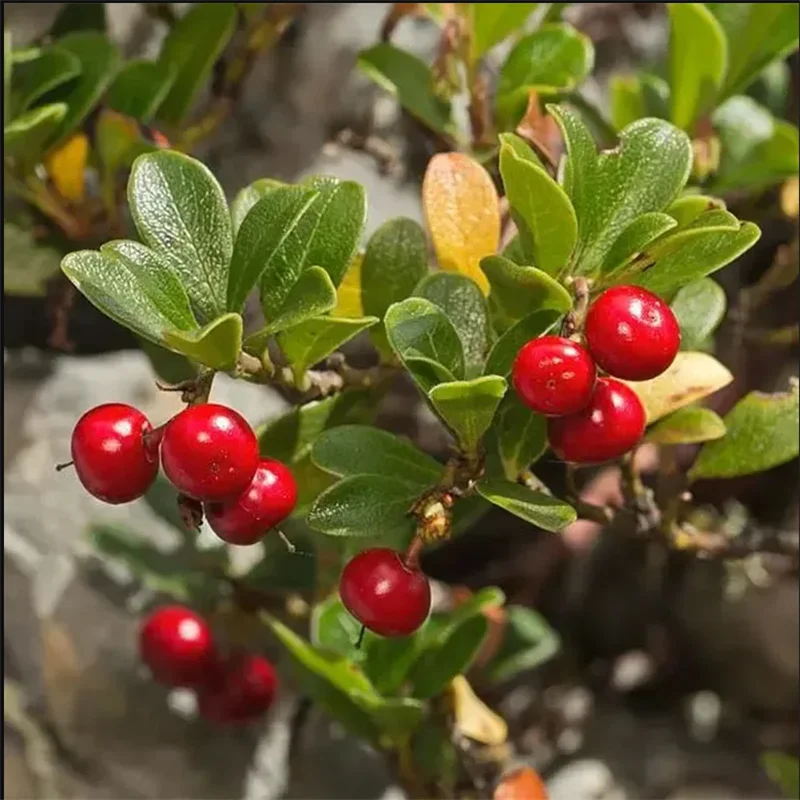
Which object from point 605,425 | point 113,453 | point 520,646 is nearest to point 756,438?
point 605,425

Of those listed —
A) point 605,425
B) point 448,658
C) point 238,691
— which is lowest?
point 238,691

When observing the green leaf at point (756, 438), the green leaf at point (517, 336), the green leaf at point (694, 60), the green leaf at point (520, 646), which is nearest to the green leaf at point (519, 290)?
the green leaf at point (517, 336)

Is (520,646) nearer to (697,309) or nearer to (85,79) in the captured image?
(697,309)

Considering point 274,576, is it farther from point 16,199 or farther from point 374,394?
point 16,199

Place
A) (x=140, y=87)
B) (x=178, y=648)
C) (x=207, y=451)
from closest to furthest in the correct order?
(x=207, y=451) → (x=140, y=87) → (x=178, y=648)

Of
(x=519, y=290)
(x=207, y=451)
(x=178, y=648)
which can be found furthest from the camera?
(x=178, y=648)

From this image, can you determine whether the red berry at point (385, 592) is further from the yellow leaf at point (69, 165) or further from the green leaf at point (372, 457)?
the yellow leaf at point (69, 165)

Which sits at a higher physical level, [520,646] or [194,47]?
[194,47]

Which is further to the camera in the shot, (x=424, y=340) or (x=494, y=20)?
(x=494, y=20)
